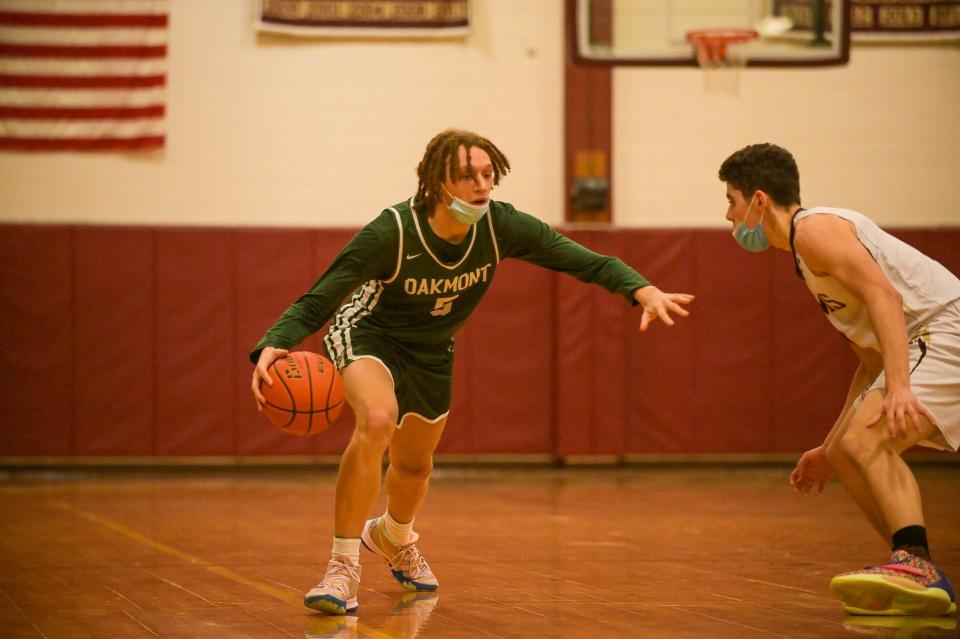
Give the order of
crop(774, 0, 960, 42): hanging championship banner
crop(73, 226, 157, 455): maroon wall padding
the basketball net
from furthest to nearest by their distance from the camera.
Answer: crop(774, 0, 960, 42): hanging championship banner, crop(73, 226, 157, 455): maroon wall padding, the basketball net

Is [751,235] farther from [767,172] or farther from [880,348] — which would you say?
[880,348]

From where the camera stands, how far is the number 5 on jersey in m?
4.88

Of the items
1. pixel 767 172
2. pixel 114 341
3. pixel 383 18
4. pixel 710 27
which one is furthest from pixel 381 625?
pixel 383 18

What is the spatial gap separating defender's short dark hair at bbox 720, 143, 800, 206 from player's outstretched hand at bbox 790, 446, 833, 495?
39.6 inches

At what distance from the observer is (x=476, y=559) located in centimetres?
607

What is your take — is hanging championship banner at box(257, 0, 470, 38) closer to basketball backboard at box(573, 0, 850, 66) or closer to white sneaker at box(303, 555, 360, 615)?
basketball backboard at box(573, 0, 850, 66)

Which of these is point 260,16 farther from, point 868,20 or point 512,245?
point 512,245

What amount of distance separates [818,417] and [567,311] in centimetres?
263

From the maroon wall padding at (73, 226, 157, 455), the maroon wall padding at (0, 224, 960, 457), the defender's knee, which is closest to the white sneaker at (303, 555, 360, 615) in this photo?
the defender's knee

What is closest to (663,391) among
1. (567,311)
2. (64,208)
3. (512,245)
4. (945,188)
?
(567,311)

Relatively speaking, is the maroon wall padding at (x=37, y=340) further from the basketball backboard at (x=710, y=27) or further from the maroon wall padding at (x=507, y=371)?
the basketball backboard at (x=710, y=27)

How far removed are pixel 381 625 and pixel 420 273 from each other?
4.46ft

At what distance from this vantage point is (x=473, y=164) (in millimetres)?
4695

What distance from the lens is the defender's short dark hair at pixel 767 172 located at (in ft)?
14.9
